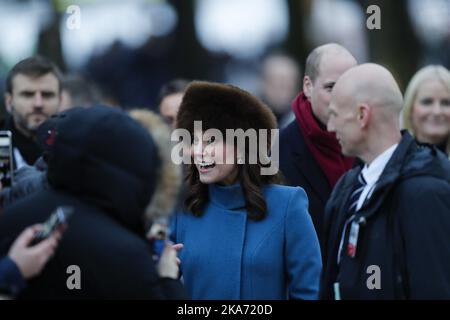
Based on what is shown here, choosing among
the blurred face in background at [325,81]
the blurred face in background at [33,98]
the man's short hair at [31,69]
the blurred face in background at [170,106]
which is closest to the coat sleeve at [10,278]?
the blurred face in background at [325,81]

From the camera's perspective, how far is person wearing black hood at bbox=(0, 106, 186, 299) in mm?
4238

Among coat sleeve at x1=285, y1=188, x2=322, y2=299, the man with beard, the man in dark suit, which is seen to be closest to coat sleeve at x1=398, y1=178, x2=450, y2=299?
coat sleeve at x1=285, y1=188, x2=322, y2=299

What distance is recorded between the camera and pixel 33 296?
4305mm

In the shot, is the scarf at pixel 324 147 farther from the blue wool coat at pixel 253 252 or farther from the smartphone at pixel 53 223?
the smartphone at pixel 53 223

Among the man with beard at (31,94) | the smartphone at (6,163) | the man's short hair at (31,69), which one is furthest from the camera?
the man's short hair at (31,69)

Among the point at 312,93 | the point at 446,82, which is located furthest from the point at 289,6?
the point at 312,93

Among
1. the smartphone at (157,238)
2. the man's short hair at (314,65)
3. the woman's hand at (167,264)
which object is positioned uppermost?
the man's short hair at (314,65)

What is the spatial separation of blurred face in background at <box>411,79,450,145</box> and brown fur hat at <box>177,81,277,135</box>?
10.1 feet

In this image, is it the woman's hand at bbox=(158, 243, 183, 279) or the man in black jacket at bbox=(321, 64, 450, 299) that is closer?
the woman's hand at bbox=(158, 243, 183, 279)

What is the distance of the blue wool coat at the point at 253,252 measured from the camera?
219 inches

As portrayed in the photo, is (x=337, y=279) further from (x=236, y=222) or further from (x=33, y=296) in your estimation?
(x=33, y=296)

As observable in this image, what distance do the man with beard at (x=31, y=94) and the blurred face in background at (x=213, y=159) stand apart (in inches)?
102

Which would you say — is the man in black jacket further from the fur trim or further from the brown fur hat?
the fur trim

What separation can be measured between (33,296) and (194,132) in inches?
69.2
